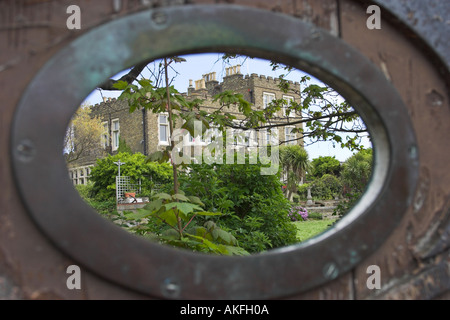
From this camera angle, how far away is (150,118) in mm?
21344

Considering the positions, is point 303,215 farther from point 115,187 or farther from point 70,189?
point 70,189

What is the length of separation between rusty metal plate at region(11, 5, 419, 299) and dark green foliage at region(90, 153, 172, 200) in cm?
1544

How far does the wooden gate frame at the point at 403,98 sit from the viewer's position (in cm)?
59

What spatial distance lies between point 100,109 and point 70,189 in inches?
990

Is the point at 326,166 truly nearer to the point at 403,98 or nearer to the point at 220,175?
the point at 220,175

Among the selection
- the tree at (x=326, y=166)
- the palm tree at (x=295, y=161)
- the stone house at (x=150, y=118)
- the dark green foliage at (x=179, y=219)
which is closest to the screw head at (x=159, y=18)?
the dark green foliage at (x=179, y=219)

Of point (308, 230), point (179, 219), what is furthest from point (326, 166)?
point (179, 219)

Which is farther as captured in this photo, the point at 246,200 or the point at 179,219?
the point at 246,200

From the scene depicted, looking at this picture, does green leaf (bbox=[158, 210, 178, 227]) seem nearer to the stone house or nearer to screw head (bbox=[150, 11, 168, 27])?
screw head (bbox=[150, 11, 168, 27])

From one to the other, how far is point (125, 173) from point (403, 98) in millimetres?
15923

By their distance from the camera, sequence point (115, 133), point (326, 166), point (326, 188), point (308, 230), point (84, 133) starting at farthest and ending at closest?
point (326, 166)
point (115, 133)
point (84, 133)
point (326, 188)
point (308, 230)

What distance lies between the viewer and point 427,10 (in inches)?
30.0

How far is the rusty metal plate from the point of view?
0.58 meters

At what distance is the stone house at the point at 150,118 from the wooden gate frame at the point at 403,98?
18.2 meters
